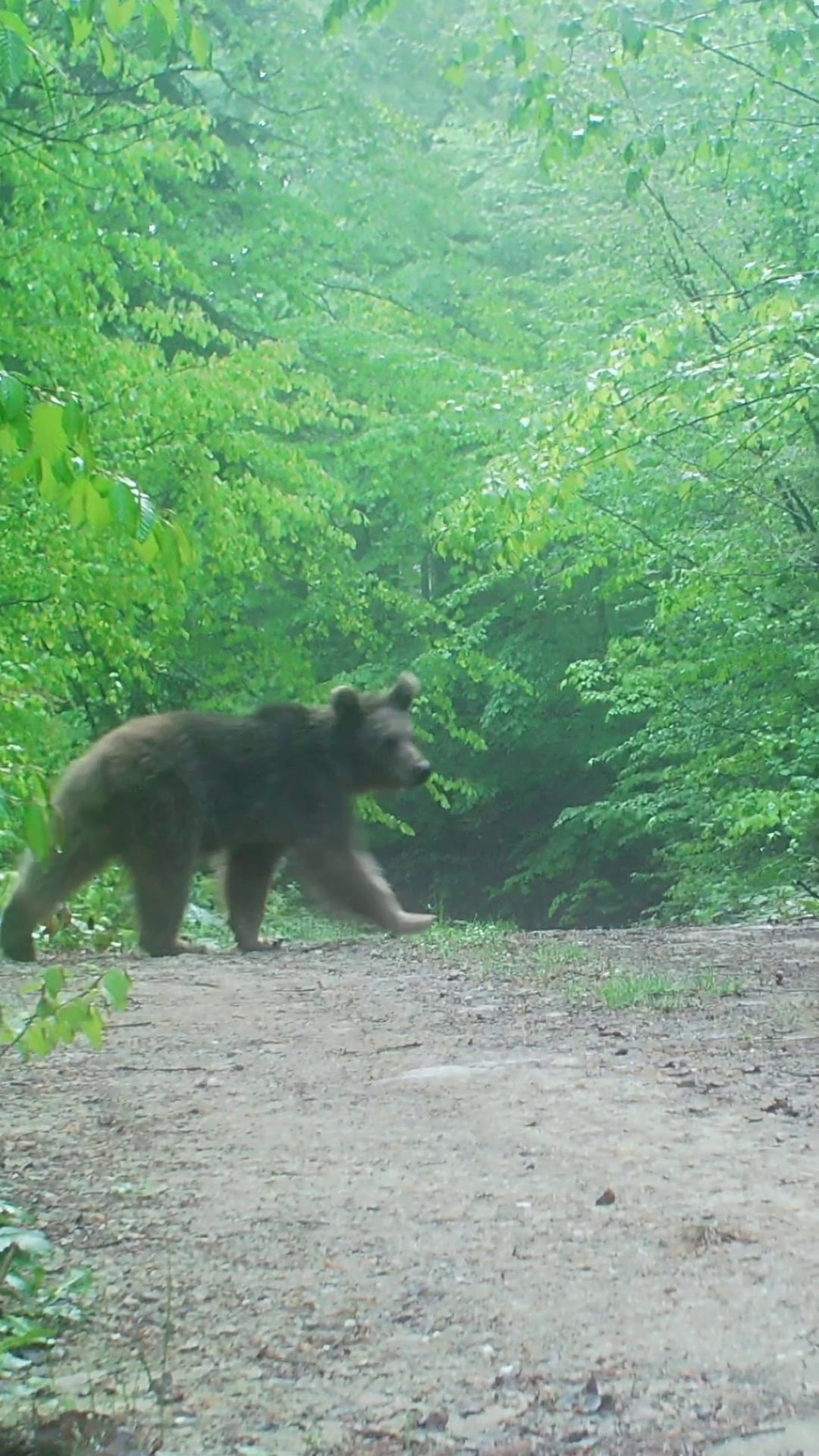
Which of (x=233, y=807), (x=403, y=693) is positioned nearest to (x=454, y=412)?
(x=403, y=693)

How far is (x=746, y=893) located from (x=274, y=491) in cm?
525

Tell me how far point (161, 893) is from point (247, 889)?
819 millimetres

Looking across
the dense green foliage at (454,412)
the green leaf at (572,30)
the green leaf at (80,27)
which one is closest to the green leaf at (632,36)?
the dense green foliage at (454,412)

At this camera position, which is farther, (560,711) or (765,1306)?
(560,711)

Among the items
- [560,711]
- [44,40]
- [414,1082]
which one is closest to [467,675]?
[560,711]

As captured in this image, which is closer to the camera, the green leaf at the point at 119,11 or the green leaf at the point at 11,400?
the green leaf at the point at 11,400

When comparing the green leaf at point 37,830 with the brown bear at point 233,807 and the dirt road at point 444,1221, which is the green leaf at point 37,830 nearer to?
the dirt road at point 444,1221

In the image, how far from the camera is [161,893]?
905 centimetres

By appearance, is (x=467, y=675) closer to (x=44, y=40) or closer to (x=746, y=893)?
(x=746, y=893)

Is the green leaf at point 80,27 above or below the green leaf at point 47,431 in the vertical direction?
above

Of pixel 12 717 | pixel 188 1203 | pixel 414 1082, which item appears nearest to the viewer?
pixel 188 1203

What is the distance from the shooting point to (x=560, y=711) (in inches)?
715

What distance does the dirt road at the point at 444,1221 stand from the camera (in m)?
2.82

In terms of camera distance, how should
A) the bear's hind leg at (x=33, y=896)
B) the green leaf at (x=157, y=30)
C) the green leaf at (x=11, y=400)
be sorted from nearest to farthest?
the green leaf at (x=11, y=400)
the green leaf at (x=157, y=30)
the bear's hind leg at (x=33, y=896)
